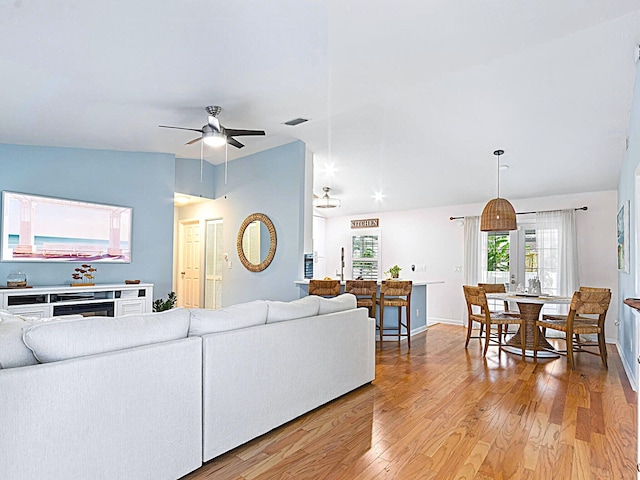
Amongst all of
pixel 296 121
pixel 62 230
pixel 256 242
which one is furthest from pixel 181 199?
pixel 296 121

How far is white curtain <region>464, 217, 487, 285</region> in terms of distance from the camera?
7129 mm

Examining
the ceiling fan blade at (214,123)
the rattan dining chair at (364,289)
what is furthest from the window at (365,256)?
the ceiling fan blade at (214,123)

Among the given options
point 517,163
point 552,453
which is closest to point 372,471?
point 552,453

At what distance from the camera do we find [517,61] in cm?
366

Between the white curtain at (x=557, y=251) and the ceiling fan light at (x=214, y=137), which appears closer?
the ceiling fan light at (x=214, y=137)

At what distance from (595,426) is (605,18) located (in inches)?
123

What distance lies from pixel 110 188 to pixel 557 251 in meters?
7.13

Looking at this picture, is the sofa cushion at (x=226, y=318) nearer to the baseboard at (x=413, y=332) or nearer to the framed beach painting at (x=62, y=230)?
the baseboard at (x=413, y=332)

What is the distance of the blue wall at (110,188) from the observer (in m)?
4.75

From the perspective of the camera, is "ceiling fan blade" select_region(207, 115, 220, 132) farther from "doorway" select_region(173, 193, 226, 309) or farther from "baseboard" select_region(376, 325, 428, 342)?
"baseboard" select_region(376, 325, 428, 342)

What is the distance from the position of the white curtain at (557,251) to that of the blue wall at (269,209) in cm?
413

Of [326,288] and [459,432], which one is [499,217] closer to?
[326,288]

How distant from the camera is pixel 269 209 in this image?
20.9 ft

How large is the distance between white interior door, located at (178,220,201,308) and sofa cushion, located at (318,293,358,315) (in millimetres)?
4932
